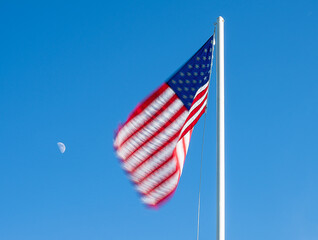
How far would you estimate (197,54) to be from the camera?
14.6 meters

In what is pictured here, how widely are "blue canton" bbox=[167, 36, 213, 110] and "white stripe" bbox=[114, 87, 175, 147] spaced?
0.47m

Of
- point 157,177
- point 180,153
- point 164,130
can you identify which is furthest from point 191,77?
point 157,177

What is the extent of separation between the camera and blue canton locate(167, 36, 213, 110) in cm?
1439

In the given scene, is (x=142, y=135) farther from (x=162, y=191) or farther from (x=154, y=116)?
(x=162, y=191)

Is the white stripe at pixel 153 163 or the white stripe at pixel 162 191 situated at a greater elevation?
the white stripe at pixel 153 163

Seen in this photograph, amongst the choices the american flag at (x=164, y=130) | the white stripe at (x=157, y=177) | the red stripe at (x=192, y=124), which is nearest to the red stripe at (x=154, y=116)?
the american flag at (x=164, y=130)

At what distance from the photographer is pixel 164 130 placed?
556 inches

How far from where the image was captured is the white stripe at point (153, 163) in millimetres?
13883

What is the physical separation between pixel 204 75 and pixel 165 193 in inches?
122

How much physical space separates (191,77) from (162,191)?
297 centimetres

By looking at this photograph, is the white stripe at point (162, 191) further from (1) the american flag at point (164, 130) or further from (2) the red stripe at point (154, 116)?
(2) the red stripe at point (154, 116)
